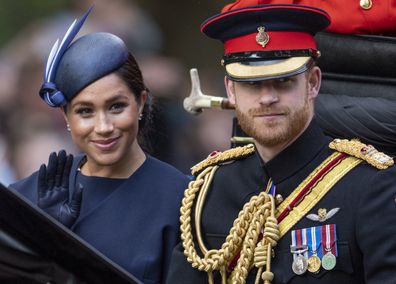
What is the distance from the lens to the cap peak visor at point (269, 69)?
311 cm

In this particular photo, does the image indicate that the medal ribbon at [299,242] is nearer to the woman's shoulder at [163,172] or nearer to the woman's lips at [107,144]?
the woman's shoulder at [163,172]

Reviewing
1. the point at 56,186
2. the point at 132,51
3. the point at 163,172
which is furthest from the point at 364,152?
the point at 132,51

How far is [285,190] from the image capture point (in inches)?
128

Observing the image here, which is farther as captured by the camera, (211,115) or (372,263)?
(211,115)

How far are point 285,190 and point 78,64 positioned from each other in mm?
849

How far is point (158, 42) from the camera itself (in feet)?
19.0

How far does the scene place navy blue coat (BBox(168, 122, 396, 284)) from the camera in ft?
9.70

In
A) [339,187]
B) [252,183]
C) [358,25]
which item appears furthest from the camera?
[358,25]

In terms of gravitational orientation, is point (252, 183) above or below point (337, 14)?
below

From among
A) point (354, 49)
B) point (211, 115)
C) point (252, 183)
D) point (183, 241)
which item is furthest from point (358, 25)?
point (211, 115)

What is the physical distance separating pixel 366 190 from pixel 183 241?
58 cm

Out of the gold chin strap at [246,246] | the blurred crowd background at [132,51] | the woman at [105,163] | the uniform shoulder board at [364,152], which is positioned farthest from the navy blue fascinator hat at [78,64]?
the blurred crowd background at [132,51]

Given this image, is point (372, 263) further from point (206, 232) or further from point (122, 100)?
point (122, 100)

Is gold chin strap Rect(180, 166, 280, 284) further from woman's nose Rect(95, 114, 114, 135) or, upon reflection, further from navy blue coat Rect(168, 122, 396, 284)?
woman's nose Rect(95, 114, 114, 135)
